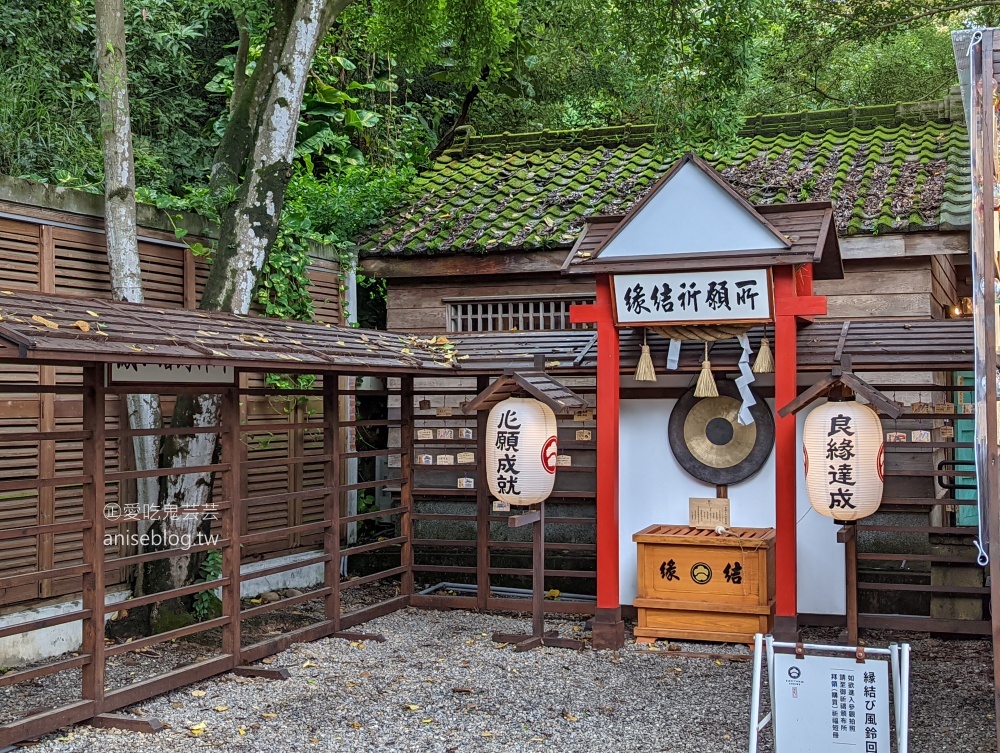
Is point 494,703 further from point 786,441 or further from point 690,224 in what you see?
point 690,224

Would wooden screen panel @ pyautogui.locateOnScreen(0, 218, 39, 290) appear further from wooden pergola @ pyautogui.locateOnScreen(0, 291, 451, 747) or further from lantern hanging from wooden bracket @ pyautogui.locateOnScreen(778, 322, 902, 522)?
lantern hanging from wooden bracket @ pyautogui.locateOnScreen(778, 322, 902, 522)

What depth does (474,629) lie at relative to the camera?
9.95m

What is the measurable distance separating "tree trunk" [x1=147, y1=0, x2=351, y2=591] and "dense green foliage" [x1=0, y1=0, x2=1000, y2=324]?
739 millimetres

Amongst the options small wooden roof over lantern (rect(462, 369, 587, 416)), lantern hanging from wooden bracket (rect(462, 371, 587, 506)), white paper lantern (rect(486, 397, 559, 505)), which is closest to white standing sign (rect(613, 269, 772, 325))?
small wooden roof over lantern (rect(462, 369, 587, 416))

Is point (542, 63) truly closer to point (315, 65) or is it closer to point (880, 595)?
point (315, 65)

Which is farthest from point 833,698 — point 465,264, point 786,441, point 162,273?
point 465,264

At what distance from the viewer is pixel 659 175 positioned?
13.0m

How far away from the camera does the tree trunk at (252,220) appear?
9.12 m

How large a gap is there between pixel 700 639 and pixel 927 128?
310 inches

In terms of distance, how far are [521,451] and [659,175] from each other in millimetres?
5591

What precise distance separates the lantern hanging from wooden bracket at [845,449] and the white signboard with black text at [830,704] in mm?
3068

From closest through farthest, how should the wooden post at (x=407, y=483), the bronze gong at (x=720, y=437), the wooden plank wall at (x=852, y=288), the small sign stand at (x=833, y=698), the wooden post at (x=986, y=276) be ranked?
the small sign stand at (x=833, y=698) → the wooden post at (x=986, y=276) → the bronze gong at (x=720, y=437) → the wooden plank wall at (x=852, y=288) → the wooden post at (x=407, y=483)

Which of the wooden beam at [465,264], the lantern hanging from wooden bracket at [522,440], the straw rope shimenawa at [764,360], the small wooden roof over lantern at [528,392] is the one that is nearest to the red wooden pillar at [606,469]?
the small wooden roof over lantern at [528,392]

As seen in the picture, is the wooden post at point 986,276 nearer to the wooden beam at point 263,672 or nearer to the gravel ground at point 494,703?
the gravel ground at point 494,703
